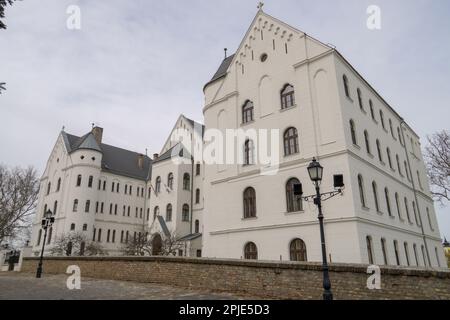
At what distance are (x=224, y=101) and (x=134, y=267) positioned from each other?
15.9m

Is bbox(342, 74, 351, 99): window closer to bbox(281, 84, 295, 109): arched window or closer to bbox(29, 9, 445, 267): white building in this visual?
bbox(29, 9, 445, 267): white building

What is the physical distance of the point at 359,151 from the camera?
Answer: 20984 mm

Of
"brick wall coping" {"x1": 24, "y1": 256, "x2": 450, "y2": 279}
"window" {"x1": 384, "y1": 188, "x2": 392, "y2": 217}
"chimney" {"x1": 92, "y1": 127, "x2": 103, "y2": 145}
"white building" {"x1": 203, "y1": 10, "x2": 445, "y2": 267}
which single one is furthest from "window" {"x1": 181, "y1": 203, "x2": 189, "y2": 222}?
"chimney" {"x1": 92, "y1": 127, "x2": 103, "y2": 145}

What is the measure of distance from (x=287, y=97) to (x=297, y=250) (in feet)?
34.9

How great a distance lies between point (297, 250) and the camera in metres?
19.6

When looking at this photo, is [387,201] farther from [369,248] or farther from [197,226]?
[197,226]

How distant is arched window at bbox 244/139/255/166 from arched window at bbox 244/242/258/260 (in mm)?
5794

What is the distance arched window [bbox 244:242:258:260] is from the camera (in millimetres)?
21581

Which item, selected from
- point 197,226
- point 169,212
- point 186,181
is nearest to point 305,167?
point 197,226

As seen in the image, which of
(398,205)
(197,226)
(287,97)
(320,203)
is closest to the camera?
(320,203)

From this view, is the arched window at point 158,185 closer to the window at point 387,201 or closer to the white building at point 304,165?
the white building at point 304,165

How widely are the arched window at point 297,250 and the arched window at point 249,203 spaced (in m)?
3.64

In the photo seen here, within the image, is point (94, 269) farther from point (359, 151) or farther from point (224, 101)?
point (359, 151)
